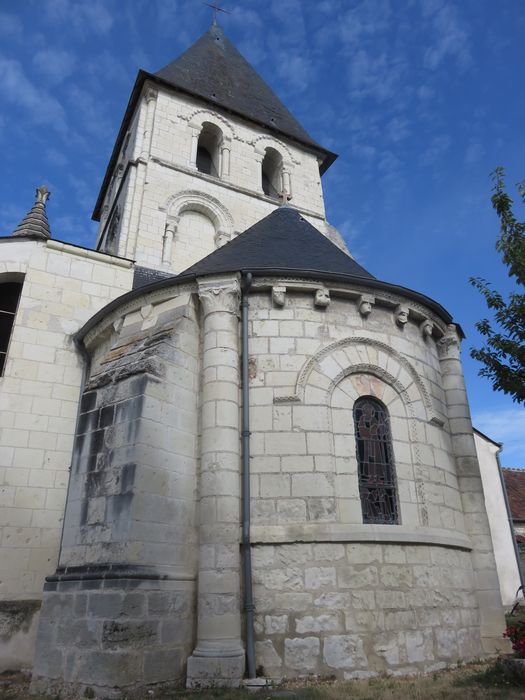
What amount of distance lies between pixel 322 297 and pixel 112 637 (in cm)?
483

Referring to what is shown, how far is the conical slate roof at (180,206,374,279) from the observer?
7.89 meters

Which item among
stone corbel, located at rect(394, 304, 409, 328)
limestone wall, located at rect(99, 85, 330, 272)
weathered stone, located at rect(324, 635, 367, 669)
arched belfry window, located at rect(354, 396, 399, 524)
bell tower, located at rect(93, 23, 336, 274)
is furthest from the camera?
bell tower, located at rect(93, 23, 336, 274)

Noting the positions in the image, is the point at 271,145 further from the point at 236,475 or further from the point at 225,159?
the point at 236,475

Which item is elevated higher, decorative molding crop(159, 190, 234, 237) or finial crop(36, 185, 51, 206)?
decorative molding crop(159, 190, 234, 237)

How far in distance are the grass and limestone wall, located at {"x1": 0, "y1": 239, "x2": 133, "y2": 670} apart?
1890mm

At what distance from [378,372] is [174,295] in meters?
3.11

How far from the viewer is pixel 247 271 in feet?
24.5

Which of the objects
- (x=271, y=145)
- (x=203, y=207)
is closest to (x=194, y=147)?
(x=203, y=207)

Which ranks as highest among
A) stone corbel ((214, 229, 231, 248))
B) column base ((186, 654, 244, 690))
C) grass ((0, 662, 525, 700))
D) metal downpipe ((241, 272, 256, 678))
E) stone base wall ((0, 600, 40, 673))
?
stone corbel ((214, 229, 231, 248))

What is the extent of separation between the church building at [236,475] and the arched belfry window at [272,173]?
10.2 metres

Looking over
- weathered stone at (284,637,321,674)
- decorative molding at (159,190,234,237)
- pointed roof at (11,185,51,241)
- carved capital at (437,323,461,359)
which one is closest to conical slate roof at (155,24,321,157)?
decorative molding at (159,190,234,237)

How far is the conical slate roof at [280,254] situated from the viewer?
7887 millimetres

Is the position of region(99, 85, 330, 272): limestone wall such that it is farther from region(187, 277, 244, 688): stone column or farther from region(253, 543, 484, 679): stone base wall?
region(253, 543, 484, 679): stone base wall

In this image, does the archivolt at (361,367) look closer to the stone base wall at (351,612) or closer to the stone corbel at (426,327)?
the stone corbel at (426,327)
